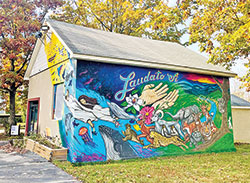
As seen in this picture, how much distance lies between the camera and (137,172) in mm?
6250

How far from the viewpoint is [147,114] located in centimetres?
855

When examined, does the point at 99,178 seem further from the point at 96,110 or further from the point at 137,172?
the point at 96,110

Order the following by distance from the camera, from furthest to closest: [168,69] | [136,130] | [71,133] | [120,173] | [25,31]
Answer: [25,31]
[168,69]
[136,130]
[71,133]
[120,173]

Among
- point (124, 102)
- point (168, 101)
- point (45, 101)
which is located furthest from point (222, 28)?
point (45, 101)

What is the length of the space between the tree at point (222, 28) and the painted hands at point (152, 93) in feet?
8.13

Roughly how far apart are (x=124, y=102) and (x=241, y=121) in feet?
34.6

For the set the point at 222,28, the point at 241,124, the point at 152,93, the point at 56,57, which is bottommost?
the point at 241,124

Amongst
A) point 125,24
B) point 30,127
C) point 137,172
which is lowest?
point 137,172

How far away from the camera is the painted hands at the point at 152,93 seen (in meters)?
8.62

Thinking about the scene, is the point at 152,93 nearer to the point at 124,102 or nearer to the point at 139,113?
the point at 139,113

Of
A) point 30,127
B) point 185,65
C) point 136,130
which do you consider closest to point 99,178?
point 136,130

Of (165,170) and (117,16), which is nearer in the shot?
(165,170)

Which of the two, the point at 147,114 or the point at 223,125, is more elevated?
the point at 147,114

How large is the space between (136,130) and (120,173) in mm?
2348
